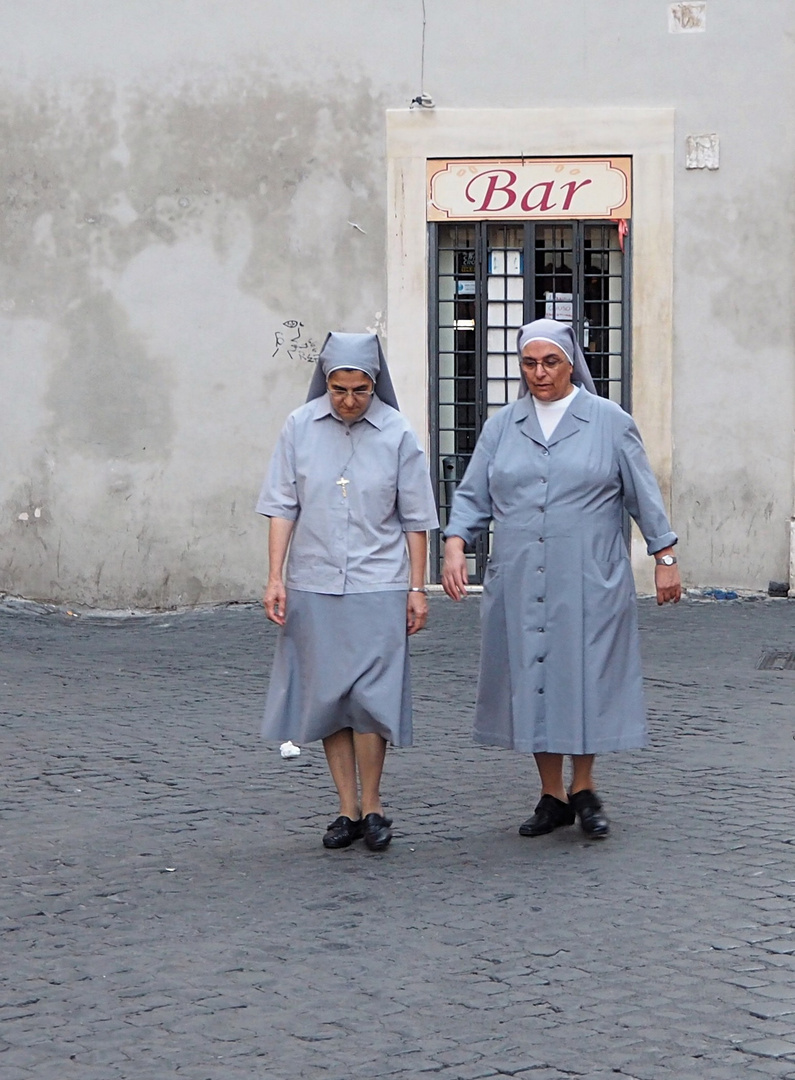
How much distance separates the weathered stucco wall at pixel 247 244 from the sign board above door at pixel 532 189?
0.22m

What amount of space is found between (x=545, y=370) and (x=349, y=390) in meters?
0.70

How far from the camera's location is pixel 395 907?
5508mm

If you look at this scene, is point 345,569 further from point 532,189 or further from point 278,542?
point 532,189

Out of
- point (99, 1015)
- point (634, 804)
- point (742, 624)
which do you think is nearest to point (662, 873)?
point (634, 804)

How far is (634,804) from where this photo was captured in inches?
270

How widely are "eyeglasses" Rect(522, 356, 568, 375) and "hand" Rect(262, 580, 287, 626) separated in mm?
1167

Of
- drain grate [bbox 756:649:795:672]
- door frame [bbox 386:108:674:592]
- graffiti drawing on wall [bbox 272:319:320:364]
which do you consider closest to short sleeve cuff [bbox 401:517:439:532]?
drain grate [bbox 756:649:795:672]

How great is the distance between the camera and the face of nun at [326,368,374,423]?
6156mm

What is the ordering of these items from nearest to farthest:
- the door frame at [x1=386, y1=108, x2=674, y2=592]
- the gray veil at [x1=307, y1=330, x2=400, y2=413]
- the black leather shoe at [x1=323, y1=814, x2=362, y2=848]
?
the gray veil at [x1=307, y1=330, x2=400, y2=413] < the black leather shoe at [x1=323, y1=814, x2=362, y2=848] < the door frame at [x1=386, y1=108, x2=674, y2=592]

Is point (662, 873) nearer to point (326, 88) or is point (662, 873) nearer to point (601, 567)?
point (601, 567)

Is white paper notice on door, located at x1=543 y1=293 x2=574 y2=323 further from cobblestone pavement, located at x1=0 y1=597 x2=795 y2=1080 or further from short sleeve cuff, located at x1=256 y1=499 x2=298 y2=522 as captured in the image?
short sleeve cuff, located at x1=256 y1=499 x2=298 y2=522

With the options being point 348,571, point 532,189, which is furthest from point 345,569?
point 532,189

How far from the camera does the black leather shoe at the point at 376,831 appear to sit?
6.18 meters

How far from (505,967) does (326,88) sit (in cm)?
905
